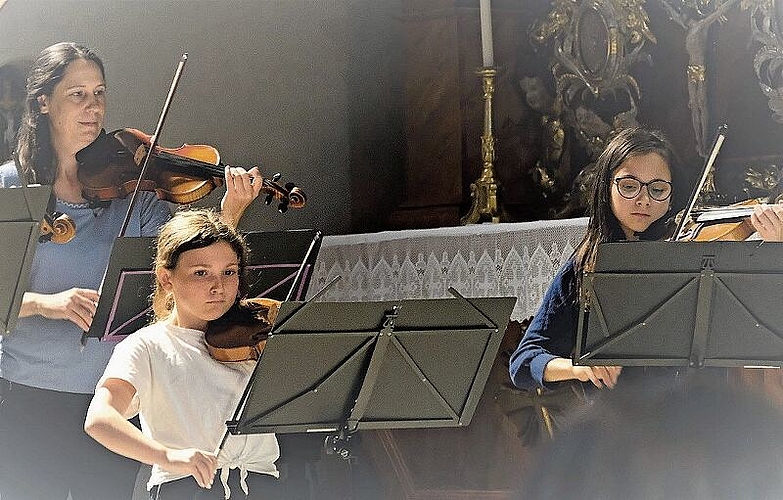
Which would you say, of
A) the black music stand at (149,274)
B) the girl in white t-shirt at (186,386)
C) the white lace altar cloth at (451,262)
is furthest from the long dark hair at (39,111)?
the white lace altar cloth at (451,262)

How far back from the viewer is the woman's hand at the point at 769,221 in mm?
4136

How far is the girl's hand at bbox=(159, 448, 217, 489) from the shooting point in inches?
177

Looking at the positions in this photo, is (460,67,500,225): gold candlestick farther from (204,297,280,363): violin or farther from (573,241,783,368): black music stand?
(204,297,280,363): violin

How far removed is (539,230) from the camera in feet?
14.5

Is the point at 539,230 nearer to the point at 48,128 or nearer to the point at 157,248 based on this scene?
the point at 157,248

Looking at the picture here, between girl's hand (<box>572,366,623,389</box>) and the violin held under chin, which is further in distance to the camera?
girl's hand (<box>572,366,623,389</box>)

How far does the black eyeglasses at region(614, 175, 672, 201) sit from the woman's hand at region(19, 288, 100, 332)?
6.21 feet

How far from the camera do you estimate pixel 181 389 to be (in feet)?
15.0

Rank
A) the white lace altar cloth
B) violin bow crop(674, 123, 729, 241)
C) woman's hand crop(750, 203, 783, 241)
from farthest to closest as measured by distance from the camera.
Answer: the white lace altar cloth
violin bow crop(674, 123, 729, 241)
woman's hand crop(750, 203, 783, 241)

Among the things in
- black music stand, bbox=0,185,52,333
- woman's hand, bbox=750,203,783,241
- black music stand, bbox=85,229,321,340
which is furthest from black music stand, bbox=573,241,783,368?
black music stand, bbox=0,185,52,333

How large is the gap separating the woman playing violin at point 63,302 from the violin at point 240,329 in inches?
13.2

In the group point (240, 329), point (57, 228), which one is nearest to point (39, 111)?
point (57, 228)

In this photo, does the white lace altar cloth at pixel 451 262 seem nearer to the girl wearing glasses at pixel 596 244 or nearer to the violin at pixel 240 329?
the girl wearing glasses at pixel 596 244

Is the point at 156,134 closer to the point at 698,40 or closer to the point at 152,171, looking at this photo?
the point at 152,171
